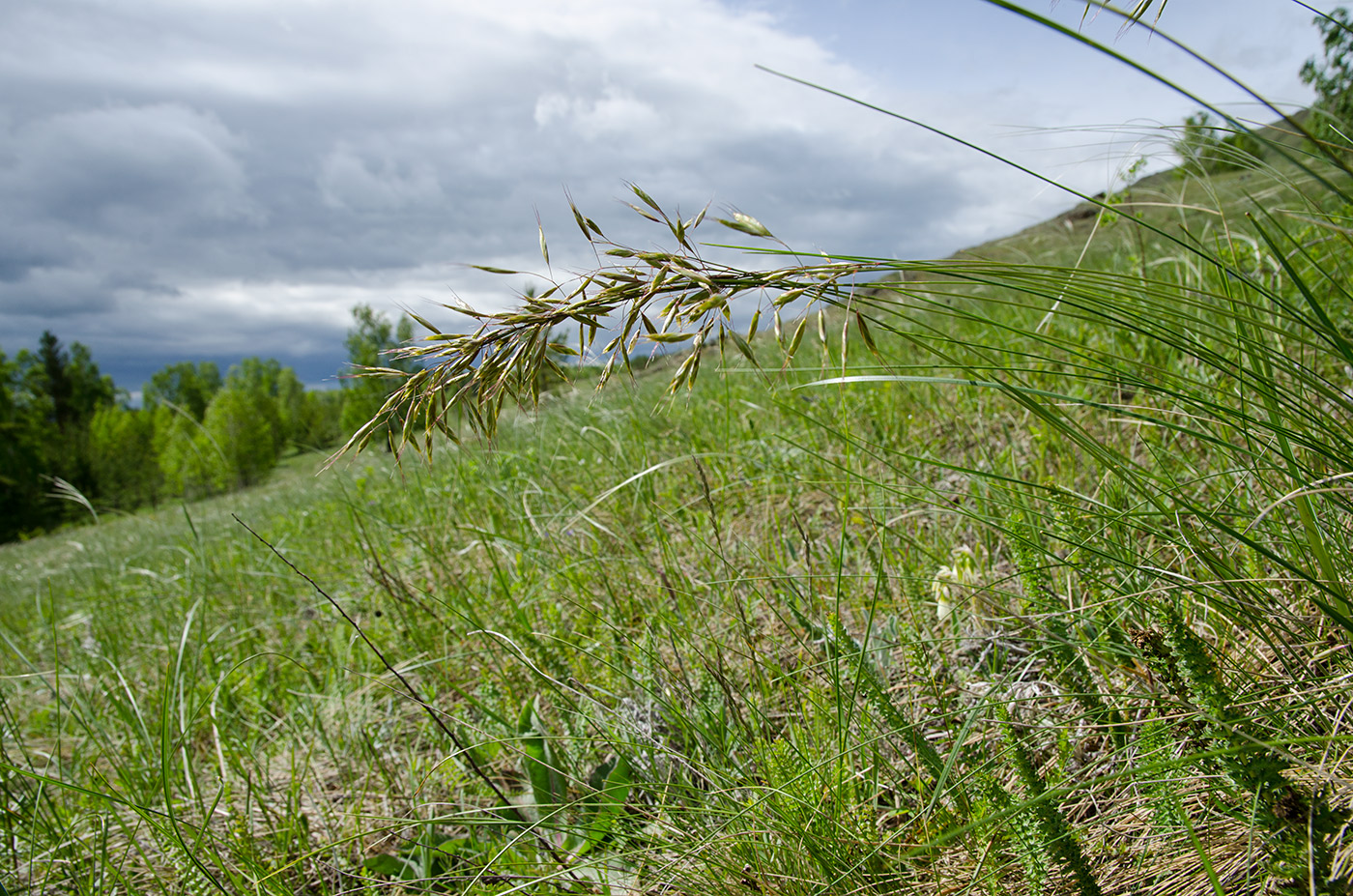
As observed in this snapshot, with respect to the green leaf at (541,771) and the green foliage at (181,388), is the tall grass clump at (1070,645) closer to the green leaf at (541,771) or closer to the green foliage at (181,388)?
the green leaf at (541,771)

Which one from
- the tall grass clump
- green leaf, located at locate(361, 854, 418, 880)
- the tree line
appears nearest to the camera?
the tall grass clump

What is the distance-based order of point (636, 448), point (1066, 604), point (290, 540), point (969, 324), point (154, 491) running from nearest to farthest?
point (1066, 604)
point (636, 448)
point (969, 324)
point (290, 540)
point (154, 491)

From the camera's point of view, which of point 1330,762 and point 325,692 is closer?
point 1330,762

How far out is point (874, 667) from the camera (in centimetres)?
170

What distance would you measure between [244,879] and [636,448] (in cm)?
239

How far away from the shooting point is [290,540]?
550cm

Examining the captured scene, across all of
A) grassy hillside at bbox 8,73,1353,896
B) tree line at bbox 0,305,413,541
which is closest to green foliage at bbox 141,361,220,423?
tree line at bbox 0,305,413,541

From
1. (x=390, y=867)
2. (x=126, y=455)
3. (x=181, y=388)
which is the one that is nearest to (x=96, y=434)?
(x=126, y=455)

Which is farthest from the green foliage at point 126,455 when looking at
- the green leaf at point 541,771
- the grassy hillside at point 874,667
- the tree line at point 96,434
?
the green leaf at point 541,771

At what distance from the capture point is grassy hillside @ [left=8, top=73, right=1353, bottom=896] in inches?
40.1

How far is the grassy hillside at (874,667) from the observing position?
3.34ft

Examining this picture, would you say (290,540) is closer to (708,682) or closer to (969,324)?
(708,682)

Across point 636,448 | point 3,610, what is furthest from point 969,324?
point 3,610

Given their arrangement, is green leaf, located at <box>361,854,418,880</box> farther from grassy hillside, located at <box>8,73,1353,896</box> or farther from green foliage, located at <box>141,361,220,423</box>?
green foliage, located at <box>141,361,220,423</box>
